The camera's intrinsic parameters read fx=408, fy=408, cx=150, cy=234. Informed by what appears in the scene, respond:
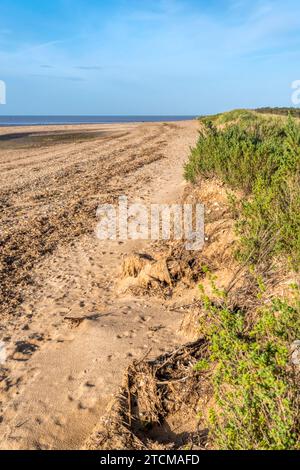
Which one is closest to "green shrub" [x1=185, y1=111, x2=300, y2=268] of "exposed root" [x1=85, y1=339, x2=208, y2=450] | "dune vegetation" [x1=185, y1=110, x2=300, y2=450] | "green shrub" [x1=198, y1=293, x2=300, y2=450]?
"dune vegetation" [x1=185, y1=110, x2=300, y2=450]

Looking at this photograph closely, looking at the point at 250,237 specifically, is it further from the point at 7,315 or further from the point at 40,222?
the point at 40,222

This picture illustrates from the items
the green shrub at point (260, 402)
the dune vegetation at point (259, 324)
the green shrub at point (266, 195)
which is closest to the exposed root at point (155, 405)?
the dune vegetation at point (259, 324)

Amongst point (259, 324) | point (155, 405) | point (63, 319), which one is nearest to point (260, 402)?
point (259, 324)

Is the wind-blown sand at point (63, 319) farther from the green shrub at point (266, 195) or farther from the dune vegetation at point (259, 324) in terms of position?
the green shrub at point (266, 195)

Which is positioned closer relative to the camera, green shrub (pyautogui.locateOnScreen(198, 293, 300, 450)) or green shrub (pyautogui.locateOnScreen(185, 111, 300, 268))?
green shrub (pyautogui.locateOnScreen(198, 293, 300, 450))

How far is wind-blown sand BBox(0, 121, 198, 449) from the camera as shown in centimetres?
339

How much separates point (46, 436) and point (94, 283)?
2955 mm

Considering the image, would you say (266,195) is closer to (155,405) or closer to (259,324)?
(259,324)

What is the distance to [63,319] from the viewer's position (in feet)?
16.2

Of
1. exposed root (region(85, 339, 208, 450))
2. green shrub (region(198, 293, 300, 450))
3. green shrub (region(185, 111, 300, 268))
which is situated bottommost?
exposed root (region(85, 339, 208, 450))

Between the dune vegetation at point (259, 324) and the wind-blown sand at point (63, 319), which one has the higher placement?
the dune vegetation at point (259, 324)

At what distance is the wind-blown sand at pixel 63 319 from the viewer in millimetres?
3391

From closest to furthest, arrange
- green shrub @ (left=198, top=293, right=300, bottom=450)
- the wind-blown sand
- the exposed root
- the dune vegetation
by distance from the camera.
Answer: green shrub @ (left=198, top=293, right=300, bottom=450)
the dune vegetation
the exposed root
the wind-blown sand

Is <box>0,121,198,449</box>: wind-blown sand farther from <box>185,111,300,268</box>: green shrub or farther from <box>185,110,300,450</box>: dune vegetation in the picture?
<box>185,111,300,268</box>: green shrub
